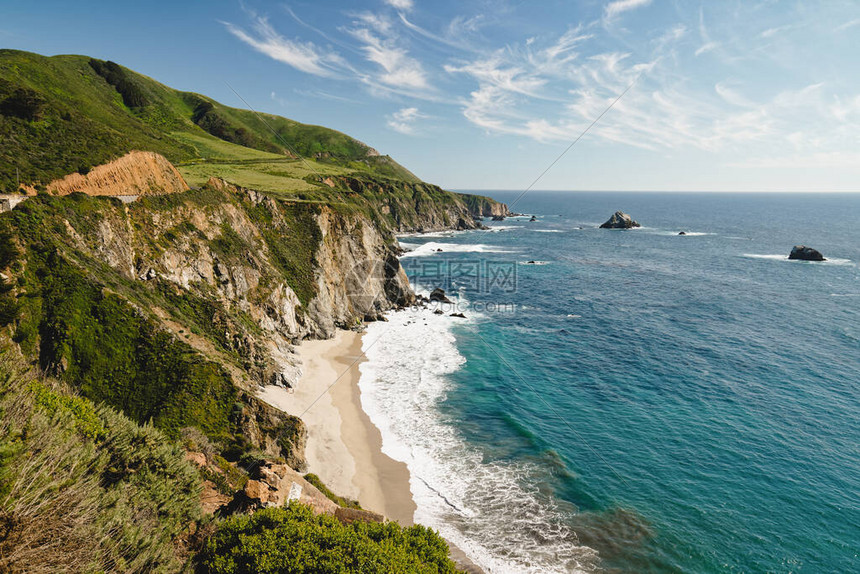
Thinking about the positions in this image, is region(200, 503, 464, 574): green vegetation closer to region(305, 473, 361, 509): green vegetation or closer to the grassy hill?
region(305, 473, 361, 509): green vegetation

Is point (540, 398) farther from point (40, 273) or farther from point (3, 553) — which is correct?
point (40, 273)

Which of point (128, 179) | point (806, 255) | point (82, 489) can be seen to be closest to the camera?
point (82, 489)

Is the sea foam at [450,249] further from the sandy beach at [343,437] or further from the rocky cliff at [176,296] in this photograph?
the sandy beach at [343,437]

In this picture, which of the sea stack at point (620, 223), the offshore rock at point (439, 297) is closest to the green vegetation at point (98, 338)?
the offshore rock at point (439, 297)

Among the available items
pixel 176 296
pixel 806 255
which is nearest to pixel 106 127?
pixel 176 296

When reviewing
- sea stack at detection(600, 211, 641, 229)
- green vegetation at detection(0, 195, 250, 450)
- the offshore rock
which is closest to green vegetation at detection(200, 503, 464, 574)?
green vegetation at detection(0, 195, 250, 450)

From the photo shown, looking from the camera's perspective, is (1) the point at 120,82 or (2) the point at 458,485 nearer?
(2) the point at 458,485

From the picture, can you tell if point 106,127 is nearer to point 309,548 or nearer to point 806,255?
point 309,548

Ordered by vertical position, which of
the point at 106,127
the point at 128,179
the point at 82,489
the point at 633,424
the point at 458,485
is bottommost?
the point at 458,485
